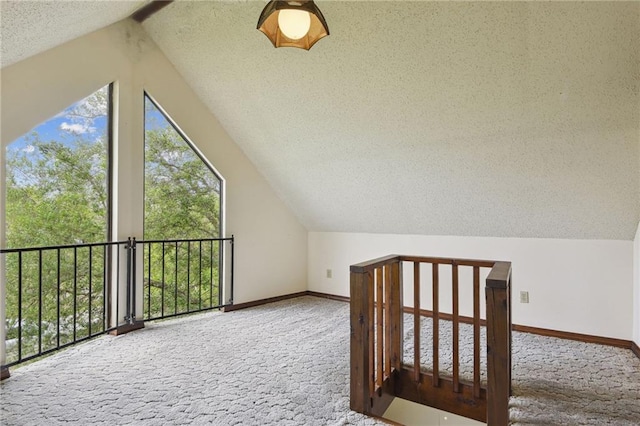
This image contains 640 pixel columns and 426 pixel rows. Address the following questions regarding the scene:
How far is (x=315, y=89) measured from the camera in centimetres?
307

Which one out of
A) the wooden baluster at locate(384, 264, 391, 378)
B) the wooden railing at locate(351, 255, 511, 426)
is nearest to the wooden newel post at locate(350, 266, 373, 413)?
the wooden railing at locate(351, 255, 511, 426)

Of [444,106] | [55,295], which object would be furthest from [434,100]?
[55,295]

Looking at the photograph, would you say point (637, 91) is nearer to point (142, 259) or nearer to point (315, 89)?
point (315, 89)

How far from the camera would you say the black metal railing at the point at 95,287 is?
259cm

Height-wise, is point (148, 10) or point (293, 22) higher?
point (148, 10)

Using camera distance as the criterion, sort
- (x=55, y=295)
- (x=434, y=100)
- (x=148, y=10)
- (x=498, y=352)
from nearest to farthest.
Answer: (x=498, y=352) → (x=434, y=100) → (x=55, y=295) → (x=148, y=10)

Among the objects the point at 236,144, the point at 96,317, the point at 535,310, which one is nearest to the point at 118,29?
the point at 236,144

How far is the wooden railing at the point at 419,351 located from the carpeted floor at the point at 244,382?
24cm

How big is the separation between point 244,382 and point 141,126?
8.27 ft

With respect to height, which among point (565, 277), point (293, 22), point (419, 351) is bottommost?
point (419, 351)

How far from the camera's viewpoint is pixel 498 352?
5.72 ft

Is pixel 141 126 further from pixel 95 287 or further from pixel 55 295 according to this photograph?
pixel 55 295

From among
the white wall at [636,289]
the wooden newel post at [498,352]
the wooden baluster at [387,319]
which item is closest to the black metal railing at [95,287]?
the wooden baluster at [387,319]

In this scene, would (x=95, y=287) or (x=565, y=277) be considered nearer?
(x=95, y=287)
